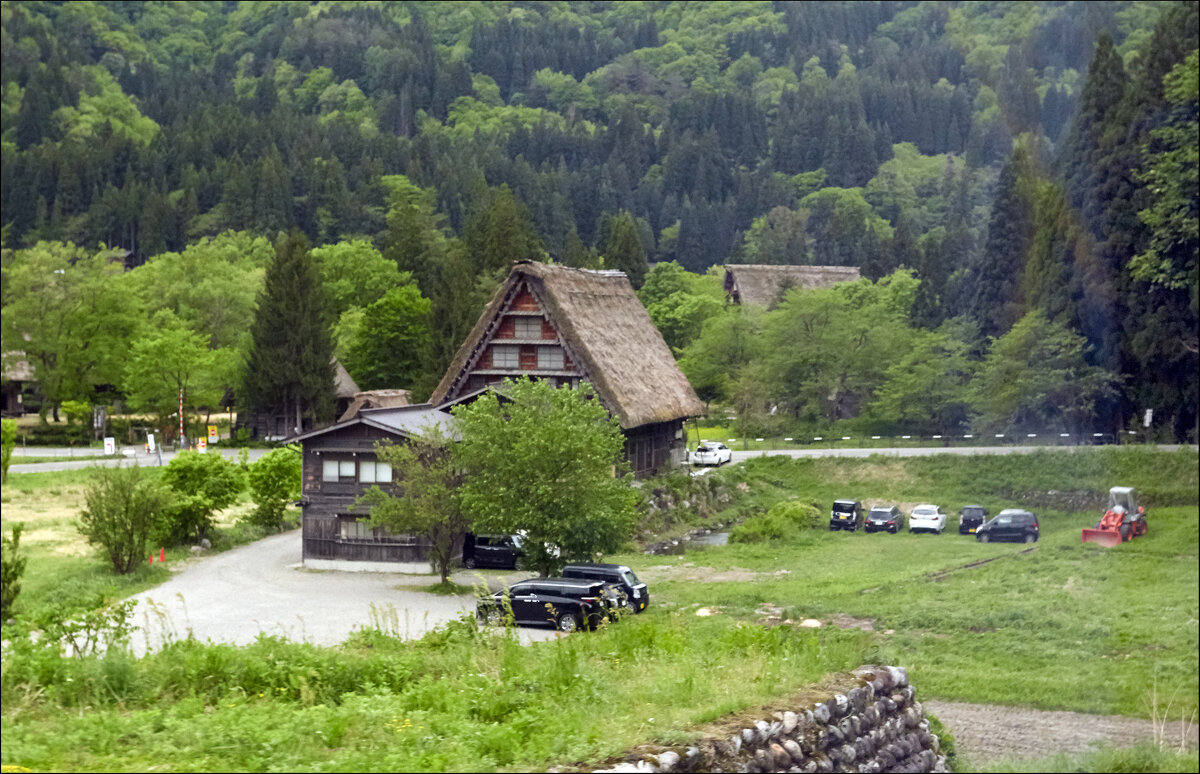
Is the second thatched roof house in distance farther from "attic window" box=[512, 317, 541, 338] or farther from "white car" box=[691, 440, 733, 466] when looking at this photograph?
"white car" box=[691, 440, 733, 466]

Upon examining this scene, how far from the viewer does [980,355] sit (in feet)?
44.4

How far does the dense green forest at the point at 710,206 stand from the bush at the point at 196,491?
4764 mm

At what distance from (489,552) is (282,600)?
3.03 metres

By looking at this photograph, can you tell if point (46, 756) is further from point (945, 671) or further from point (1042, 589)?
point (1042, 589)

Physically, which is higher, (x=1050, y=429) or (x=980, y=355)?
(x=980, y=355)

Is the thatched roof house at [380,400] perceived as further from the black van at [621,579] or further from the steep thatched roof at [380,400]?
the black van at [621,579]

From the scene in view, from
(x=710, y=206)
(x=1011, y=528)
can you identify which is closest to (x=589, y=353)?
(x=1011, y=528)

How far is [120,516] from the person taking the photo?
46.4 feet

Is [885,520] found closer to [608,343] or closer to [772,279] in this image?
[608,343]

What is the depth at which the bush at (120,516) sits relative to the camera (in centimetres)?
1378

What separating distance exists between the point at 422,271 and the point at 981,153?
20354 mm

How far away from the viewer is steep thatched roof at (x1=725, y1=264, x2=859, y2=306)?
18906 mm

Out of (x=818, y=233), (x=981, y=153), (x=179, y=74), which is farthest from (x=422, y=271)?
(x=179, y=74)

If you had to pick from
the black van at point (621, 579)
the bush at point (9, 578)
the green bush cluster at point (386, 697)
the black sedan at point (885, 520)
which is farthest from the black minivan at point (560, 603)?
the black sedan at point (885, 520)
